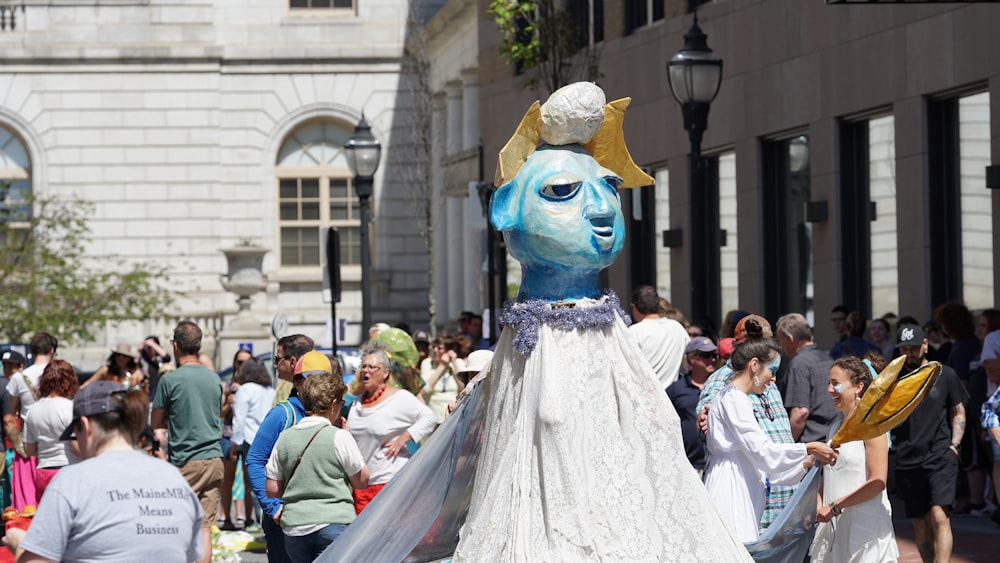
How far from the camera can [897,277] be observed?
20141 millimetres

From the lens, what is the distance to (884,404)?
8719 millimetres

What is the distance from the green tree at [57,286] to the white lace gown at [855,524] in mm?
27184

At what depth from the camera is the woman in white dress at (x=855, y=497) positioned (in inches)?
368

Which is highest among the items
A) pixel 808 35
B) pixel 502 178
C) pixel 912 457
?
pixel 808 35

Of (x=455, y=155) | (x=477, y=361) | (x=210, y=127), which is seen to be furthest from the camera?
(x=210, y=127)

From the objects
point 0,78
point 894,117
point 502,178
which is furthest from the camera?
point 0,78

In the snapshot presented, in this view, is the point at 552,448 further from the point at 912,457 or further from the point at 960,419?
the point at 960,419

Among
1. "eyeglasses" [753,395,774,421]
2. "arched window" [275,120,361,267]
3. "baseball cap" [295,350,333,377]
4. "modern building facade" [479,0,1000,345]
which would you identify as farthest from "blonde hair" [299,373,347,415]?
"arched window" [275,120,361,267]

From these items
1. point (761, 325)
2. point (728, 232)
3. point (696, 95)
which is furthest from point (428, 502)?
point (728, 232)

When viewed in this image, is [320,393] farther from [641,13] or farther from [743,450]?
[641,13]

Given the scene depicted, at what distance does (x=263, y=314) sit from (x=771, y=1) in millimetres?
23789

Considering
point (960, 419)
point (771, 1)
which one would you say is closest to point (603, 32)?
point (771, 1)

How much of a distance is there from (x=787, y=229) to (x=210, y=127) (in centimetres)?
2418

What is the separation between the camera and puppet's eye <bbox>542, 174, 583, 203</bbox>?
8961 mm
